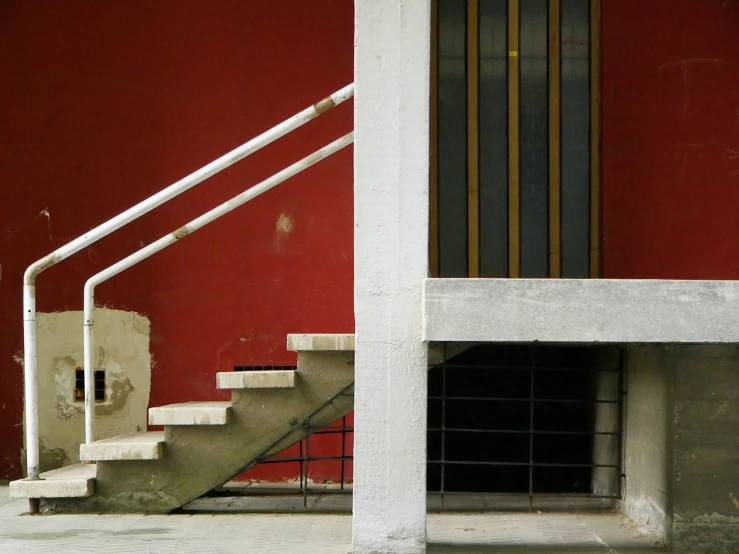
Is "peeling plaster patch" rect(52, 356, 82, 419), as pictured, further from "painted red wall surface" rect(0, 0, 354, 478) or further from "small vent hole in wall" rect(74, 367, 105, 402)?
"painted red wall surface" rect(0, 0, 354, 478)

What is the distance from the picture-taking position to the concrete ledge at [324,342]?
5887 millimetres

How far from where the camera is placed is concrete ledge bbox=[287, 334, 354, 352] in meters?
5.89

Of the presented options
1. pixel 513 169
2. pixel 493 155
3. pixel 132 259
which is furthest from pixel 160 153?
pixel 513 169

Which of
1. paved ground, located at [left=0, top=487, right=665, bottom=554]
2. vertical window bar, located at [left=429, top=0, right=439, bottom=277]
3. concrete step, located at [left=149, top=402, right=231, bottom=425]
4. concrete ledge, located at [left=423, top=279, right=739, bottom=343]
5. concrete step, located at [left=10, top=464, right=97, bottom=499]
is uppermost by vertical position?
vertical window bar, located at [left=429, top=0, right=439, bottom=277]

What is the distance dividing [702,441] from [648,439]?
19.8 inches

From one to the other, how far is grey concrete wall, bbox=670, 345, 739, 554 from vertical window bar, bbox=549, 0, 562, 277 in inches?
37.8

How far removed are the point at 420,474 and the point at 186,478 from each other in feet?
5.93

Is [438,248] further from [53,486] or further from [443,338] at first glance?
[53,486]

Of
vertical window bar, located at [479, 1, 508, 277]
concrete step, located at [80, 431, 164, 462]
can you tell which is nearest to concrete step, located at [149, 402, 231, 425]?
concrete step, located at [80, 431, 164, 462]

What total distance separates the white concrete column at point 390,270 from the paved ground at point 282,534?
0.38 m

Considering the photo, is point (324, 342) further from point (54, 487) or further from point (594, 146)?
point (594, 146)

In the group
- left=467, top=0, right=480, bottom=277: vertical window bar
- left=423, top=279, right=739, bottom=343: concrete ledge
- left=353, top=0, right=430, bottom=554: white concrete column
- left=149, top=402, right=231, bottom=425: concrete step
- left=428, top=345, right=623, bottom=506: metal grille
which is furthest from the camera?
left=428, top=345, right=623, bottom=506: metal grille

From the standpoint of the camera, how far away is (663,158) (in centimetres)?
731

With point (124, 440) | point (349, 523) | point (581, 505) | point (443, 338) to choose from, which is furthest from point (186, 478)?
point (581, 505)
